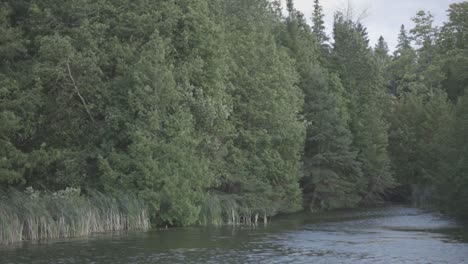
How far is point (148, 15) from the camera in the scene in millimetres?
41688

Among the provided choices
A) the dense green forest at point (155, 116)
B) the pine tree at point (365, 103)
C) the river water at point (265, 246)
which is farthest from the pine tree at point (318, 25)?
the river water at point (265, 246)

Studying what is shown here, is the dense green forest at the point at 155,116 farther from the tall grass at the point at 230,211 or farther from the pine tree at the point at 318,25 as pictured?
the pine tree at the point at 318,25

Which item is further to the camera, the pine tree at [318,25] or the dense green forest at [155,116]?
the pine tree at [318,25]

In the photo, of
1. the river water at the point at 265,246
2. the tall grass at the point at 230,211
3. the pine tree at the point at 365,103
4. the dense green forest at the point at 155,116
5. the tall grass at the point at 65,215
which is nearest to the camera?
the river water at the point at 265,246

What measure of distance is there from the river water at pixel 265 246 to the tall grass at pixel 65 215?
3.51 ft

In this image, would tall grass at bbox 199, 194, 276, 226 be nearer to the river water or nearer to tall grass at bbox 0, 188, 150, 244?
the river water

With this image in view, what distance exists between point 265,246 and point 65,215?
9633 mm

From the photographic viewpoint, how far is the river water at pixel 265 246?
25750mm

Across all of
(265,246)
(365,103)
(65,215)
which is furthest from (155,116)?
(365,103)

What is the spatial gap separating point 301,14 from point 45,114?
134 feet

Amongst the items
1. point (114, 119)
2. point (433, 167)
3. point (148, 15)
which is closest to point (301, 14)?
point (433, 167)

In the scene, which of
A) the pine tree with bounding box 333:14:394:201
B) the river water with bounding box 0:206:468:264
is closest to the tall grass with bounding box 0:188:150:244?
the river water with bounding box 0:206:468:264

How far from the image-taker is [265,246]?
30.1 m

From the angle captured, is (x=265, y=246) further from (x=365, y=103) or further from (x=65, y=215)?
(x=365, y=103)
